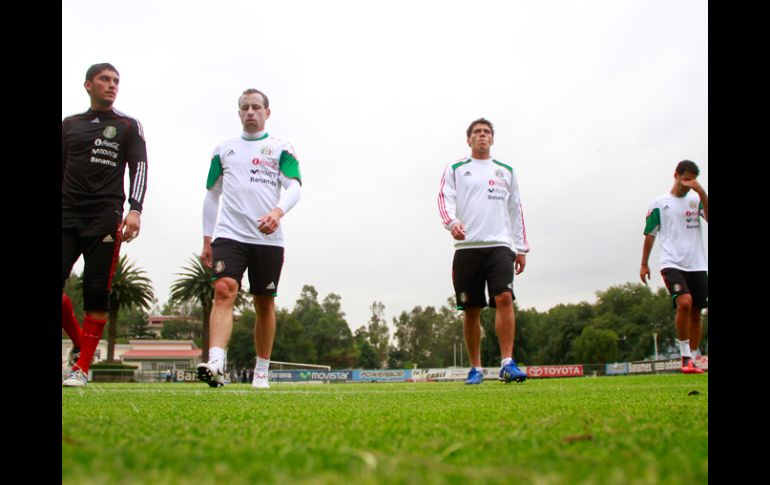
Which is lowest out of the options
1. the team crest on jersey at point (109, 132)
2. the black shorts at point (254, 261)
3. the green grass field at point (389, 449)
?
the green grass field at point (389, 449)

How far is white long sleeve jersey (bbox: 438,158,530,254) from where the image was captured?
7.07 m

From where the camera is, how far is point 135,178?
18.5 ft

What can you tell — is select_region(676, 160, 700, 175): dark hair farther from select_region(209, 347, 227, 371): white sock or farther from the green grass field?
the green grass field

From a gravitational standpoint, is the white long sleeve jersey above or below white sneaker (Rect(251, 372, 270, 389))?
above

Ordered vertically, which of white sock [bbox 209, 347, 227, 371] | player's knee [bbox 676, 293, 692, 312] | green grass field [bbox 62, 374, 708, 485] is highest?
player's knee [bbox 676, 293, 692, 312]

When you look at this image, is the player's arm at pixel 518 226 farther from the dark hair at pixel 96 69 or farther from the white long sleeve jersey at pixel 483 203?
the dark hair at pixel 96 69

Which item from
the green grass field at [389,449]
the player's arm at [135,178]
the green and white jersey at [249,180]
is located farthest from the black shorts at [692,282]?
the green grass field at [389,449]

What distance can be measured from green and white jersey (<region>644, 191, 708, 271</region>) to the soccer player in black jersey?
7206 millimetres

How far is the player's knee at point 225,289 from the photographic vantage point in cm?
541

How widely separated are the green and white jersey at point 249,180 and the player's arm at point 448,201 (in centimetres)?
178

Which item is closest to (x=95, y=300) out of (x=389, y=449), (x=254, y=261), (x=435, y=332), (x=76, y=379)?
(x=76, y=379)

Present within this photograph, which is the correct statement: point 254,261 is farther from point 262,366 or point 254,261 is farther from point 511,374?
point 511,374

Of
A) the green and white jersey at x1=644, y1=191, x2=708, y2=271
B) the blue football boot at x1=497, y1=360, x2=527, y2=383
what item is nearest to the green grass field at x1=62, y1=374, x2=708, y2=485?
the blue football boot at x1=497, y1=360, x2=527, y2=383
